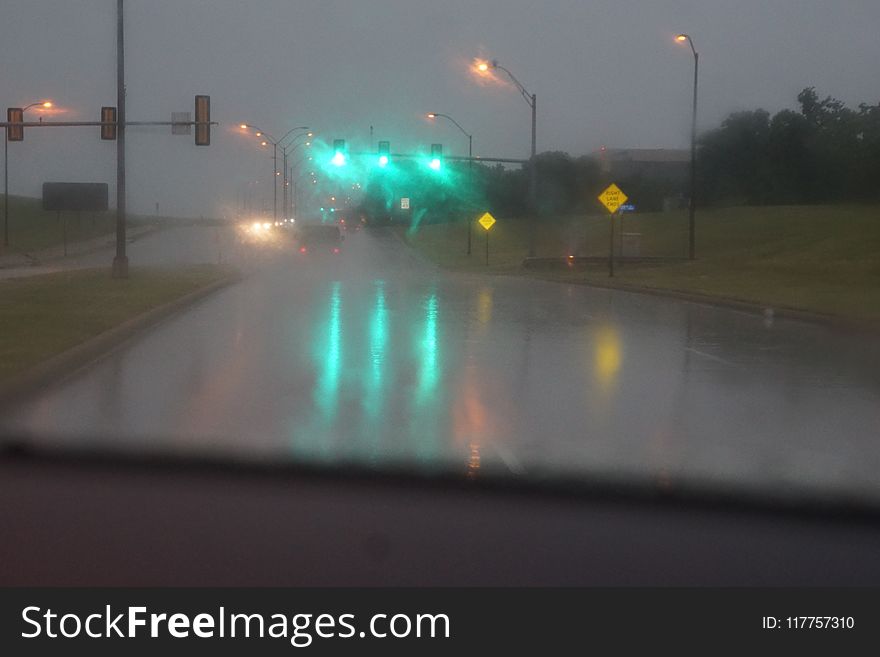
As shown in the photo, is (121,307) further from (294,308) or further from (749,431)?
(749,431)

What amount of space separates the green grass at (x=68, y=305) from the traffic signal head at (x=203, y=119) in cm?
431

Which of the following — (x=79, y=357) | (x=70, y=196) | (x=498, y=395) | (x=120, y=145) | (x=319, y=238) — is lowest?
(x=498, y=395)

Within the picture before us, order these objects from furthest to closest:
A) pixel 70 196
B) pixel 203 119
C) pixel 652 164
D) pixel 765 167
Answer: pixel 652 164, pixel 765 167, pixel 70 196, pixel 203 119

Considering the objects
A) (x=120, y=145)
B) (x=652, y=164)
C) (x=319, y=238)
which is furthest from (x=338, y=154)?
(x=652, y=164)

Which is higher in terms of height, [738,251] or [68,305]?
[738,251]

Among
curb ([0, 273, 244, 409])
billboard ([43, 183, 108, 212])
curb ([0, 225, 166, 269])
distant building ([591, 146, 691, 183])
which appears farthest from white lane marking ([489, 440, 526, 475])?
distant building ([591, 146, 691, 183])

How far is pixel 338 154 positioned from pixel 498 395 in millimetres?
38298

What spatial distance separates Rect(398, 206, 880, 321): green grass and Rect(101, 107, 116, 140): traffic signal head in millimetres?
16898

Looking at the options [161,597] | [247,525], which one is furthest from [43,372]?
[161,597]

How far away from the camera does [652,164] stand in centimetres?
15488

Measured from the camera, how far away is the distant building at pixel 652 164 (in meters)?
143

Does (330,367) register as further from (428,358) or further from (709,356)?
(709,356)

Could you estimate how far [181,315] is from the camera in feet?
89.5

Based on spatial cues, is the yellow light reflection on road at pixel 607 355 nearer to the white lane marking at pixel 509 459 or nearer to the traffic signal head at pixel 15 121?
Answer: the white lane marking at pixel 509 459
